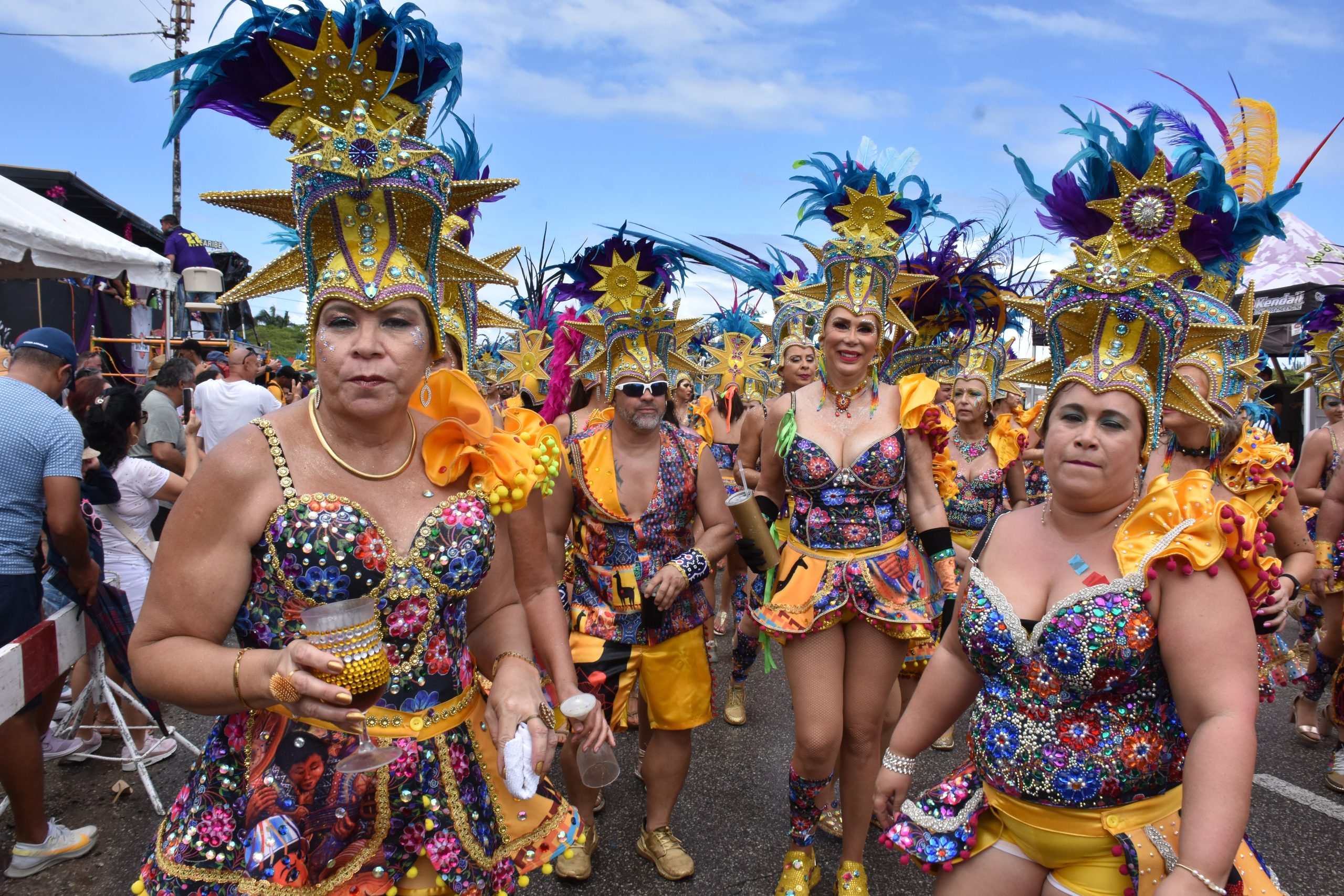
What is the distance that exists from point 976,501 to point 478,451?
4.65 meters

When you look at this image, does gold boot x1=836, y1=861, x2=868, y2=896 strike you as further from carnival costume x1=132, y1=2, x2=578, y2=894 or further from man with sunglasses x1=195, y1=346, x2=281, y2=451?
man with sunglasses x1=195, y1=346, x2=281, y2=451

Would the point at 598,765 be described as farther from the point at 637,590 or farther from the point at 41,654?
the point at 41,654

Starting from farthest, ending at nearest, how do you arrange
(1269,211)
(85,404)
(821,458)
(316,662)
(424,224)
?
(85,404)
(821,458)
(1269,211)
(424,224)
(316,662)

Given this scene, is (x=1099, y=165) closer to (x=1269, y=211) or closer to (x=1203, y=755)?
(x=1269, y=211)

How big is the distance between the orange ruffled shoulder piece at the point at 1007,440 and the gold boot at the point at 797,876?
372 cm

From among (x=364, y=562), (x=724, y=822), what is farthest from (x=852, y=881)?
(x=364, y=562)

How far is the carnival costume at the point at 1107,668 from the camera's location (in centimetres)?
197

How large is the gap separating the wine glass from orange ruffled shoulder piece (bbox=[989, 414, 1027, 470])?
546 cm

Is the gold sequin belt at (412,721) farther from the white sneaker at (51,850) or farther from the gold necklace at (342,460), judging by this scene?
the white sneaker at (51,850)

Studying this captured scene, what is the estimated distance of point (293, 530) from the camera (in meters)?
1.79

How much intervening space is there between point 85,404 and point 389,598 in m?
4.04

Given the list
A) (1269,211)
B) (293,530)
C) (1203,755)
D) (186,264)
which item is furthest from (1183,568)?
(186,264)

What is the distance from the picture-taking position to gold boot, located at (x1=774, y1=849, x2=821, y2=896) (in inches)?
132

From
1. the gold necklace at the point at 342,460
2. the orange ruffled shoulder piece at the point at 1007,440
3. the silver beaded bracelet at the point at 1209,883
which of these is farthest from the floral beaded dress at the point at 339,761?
the orange ruffled shoulder piece at the point at 1007,440
